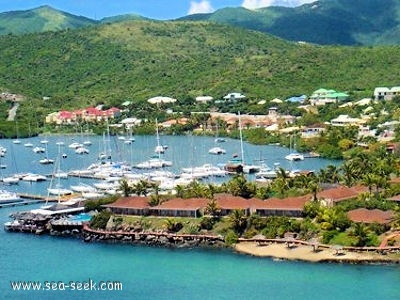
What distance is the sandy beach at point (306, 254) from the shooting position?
47.0 meters

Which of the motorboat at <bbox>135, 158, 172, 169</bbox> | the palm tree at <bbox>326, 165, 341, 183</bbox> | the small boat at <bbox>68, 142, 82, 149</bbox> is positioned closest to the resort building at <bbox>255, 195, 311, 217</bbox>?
the palm tree at <bbox>326, 165, 341, 183</bbox>

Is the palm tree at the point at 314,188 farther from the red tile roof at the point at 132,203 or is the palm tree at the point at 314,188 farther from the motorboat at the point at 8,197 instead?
the motorboat at the point at 8,197

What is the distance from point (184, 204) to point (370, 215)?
11513 mm

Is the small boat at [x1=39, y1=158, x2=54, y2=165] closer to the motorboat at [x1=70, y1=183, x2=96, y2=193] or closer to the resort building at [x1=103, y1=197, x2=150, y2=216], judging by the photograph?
the motorboat at [x1=70, y1=183, x2=96, y2=193]

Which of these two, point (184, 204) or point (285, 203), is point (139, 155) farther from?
point (285, 203)

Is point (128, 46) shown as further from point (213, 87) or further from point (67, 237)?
point (67, 237)

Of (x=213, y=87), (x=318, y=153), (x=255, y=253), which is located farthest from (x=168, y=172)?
(x=213, y=87)

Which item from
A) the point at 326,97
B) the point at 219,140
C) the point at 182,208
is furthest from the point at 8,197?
the point at 326,97

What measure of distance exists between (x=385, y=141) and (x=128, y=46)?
98734 mm

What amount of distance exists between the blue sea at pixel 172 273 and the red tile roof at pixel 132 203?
393cm

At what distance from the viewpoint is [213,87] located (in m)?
144

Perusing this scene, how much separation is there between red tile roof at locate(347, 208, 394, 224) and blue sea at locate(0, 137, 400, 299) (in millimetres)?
4488

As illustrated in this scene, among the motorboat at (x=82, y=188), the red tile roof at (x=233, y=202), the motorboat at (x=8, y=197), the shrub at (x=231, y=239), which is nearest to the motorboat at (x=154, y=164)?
the motorboat at (x=82, y=188)

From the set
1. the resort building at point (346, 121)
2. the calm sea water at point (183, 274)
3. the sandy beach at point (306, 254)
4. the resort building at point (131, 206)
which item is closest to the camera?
the calm sea water at point (183, 274)
